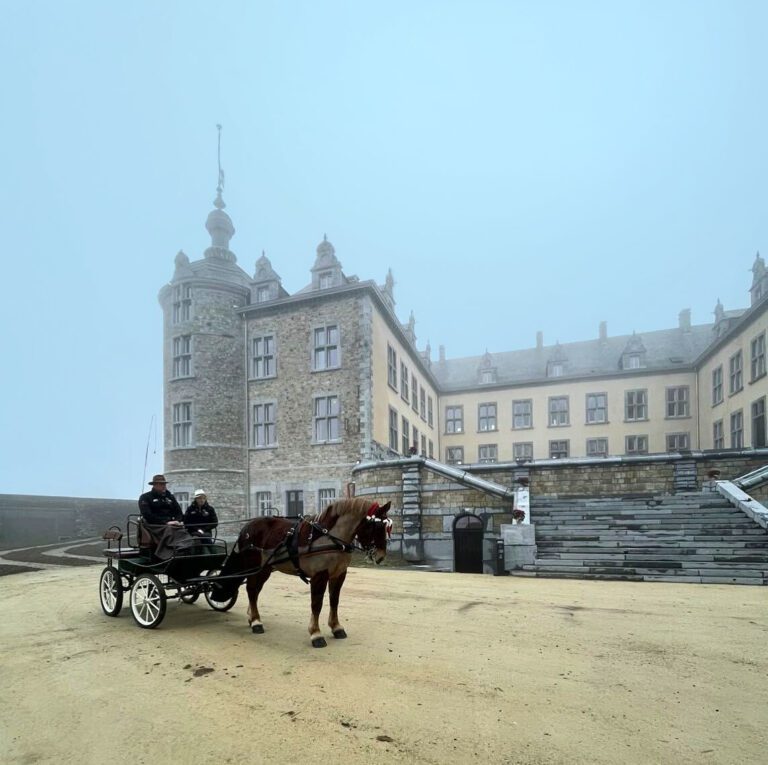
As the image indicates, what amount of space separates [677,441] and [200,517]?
31.8m

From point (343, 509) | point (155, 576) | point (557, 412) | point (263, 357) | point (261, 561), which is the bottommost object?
point (155, 576)

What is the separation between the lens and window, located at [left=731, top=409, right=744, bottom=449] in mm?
25042

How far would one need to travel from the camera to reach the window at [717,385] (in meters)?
27.9

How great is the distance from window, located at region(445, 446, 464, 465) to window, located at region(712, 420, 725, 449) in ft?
49.5

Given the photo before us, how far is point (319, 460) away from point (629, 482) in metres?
11.7

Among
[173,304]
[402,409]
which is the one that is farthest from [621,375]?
[173,304]

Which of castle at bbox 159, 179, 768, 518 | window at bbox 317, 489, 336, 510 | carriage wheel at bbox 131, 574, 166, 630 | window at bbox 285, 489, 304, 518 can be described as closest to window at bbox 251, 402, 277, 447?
castle at bbox 159, 179, 768, 518

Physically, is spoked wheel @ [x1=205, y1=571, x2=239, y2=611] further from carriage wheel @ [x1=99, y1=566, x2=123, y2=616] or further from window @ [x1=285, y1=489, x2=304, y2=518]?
window @ [x1=285, y1=489, x2=304, y2=518]

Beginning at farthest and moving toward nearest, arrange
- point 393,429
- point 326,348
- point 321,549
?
1. point 393,429
2. point 326,348
3. point 321,549

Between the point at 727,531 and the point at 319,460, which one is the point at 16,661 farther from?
the point at 319,460

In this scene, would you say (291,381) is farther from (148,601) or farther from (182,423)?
(148,601)

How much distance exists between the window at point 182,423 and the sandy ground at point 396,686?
14.7 meters

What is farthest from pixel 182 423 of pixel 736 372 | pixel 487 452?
pixel 736 372

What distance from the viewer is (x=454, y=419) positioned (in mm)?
36781
